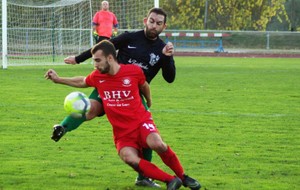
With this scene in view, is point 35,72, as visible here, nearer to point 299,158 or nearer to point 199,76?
point 199,76

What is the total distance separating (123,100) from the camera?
7711mm

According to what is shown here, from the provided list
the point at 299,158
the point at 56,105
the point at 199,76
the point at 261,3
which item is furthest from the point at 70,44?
the point at 261,3

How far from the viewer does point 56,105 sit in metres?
15.5

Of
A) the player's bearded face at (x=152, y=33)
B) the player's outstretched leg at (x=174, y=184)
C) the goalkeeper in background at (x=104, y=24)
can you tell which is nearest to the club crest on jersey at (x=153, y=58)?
the player's bearded face at (x=152, y=33)

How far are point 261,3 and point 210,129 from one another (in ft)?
155

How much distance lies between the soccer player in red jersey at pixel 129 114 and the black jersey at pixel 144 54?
49 centimetres

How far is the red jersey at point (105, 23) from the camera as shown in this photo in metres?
26.1

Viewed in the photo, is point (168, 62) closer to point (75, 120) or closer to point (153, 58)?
point (153, 58)

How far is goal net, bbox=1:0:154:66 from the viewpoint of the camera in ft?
98.8

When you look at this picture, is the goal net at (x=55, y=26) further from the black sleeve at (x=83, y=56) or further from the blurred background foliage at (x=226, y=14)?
the blurred background foliage at (x=226, y=14)

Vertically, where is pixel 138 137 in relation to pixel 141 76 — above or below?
below

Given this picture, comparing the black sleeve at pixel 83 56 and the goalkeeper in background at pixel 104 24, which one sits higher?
the black sleeve at pixel 83 56

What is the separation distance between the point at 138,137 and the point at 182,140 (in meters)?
3.47

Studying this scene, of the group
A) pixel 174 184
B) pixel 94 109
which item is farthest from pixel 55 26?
pixel 174 184
